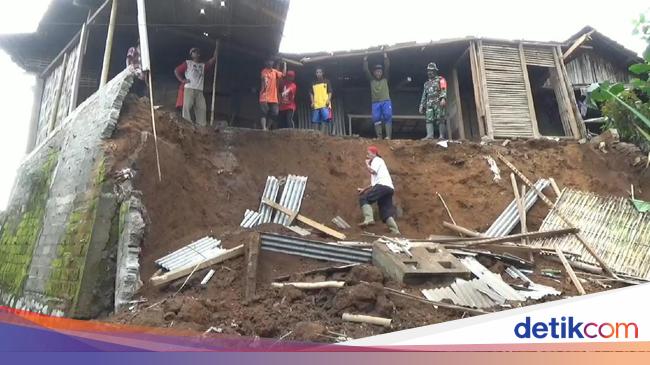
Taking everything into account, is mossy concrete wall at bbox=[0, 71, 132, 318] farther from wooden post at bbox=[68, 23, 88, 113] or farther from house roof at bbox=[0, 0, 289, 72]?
house roof at bbox=[0, 0, 289, 72]

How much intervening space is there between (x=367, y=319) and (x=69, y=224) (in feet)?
15.5

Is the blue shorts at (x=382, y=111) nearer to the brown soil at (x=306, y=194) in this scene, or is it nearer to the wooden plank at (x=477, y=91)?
the brown soil at (x=306, y=194)

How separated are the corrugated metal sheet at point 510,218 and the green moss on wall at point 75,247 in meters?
6.18

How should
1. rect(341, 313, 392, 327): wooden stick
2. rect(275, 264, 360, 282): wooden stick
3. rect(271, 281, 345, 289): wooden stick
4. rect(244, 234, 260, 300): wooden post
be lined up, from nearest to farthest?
rect(341, 313, 392, 327): wooden stick
rect(271, 281, 345, 289): wooden stick
rect(244, 234, 260, 300): wooden post
rect(275, 264, 360, 282): wooden stick

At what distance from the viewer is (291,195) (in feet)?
27.1

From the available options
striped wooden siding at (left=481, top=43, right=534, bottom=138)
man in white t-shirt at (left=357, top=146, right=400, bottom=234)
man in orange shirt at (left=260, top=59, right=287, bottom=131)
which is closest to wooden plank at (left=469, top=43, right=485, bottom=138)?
striped wooden siding at (left=481, top=43, right=534, bottom=138)

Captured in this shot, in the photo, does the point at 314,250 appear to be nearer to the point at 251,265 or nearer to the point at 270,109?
the point at 251,265

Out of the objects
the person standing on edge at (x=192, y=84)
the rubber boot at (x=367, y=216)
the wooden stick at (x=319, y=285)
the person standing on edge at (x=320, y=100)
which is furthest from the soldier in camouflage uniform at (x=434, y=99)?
the wooden stick at (x=319, y=285)

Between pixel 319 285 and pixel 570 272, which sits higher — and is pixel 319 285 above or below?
below

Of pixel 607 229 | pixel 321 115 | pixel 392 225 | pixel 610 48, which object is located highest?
pixel 610 48

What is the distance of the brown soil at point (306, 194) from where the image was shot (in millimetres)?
4277

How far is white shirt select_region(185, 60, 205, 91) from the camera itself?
893 centimetres

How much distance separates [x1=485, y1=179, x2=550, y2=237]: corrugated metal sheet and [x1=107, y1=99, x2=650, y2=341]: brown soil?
17 centimetres

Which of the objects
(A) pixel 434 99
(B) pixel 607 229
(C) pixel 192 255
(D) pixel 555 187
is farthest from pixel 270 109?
(B) pixel 607 229
